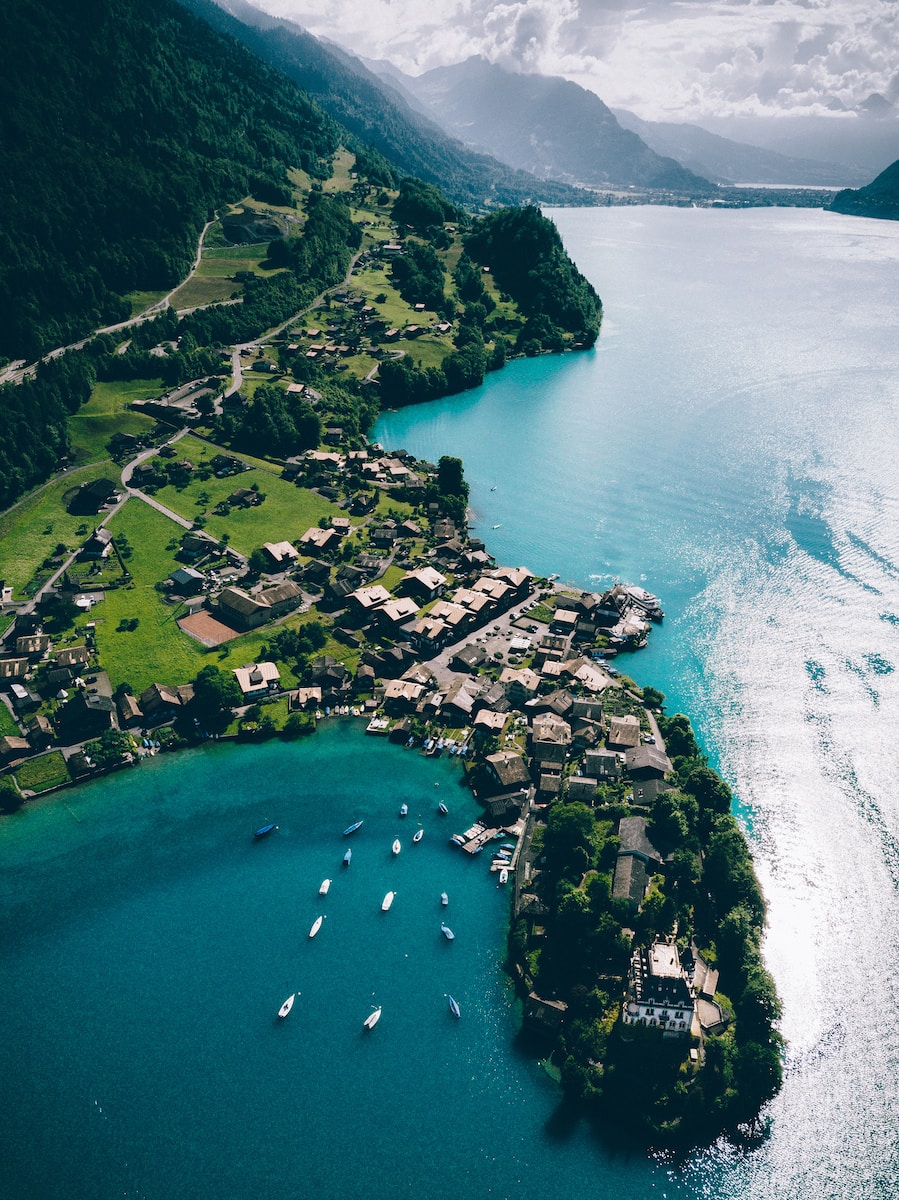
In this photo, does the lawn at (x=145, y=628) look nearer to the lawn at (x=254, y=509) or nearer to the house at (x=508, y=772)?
the lawn at (x=254, y=509)

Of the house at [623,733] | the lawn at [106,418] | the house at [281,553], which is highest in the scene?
the lawn at [106,418]

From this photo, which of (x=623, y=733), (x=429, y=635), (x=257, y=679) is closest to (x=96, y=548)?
(x=257, y=679)

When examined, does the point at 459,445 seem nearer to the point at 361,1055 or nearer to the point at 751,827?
the point at 751,827

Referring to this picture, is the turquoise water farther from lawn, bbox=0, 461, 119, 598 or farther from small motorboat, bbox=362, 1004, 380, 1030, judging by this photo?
lawn, bbox=0, 461, 119, 598

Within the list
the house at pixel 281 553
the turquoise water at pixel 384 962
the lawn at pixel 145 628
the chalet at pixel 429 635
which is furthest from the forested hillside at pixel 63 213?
the turquoise water at pixel 384 962

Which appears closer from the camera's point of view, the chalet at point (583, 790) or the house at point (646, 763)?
the chalet at point (583, 790)

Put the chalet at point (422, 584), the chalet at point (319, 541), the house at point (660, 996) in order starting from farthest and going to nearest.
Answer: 1. the chalet at point (319, 541)
2. the chalet at point (422, 584)
3. the house at point (660, 996)

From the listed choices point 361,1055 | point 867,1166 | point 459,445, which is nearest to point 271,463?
point 459,445

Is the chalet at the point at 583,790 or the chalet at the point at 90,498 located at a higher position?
the chalet at the point at 90,498
